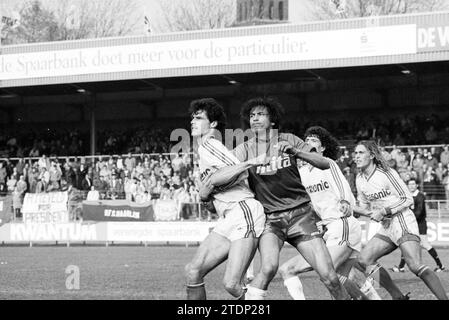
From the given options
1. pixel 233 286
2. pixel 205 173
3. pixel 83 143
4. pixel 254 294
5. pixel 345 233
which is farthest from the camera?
pixel 83 143

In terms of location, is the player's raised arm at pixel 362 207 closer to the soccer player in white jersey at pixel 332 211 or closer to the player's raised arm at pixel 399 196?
the player's raised arm at pixel 399 196

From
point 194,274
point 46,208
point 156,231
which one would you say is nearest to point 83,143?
point 46,208

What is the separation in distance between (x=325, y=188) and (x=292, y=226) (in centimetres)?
187

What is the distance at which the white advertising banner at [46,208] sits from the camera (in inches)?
1166

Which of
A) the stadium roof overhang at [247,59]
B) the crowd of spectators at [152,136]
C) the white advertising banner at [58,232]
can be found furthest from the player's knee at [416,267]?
the crowd of spectators at [152,136]

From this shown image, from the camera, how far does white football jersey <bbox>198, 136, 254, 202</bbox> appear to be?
29.1 feet

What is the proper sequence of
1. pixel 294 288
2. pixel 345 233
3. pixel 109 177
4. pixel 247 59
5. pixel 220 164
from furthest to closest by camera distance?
pixel 109 177 → pixel 247 59 → pixel 345 233 → pixel 294 288 → pixel 220 164

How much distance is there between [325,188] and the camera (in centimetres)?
1088

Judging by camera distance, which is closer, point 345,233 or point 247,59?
point 345,233

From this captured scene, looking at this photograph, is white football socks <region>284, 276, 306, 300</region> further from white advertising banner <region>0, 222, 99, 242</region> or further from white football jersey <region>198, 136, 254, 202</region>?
white advertising banner <region>0, 222, 99, 242</region>

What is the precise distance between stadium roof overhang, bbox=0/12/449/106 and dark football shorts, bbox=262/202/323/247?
77.4ft

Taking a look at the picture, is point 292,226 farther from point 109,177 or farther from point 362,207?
point 109,177

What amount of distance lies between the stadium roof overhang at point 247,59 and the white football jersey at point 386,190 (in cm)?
2109

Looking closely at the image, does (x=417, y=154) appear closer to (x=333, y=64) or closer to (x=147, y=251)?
(x=333, y=64)
